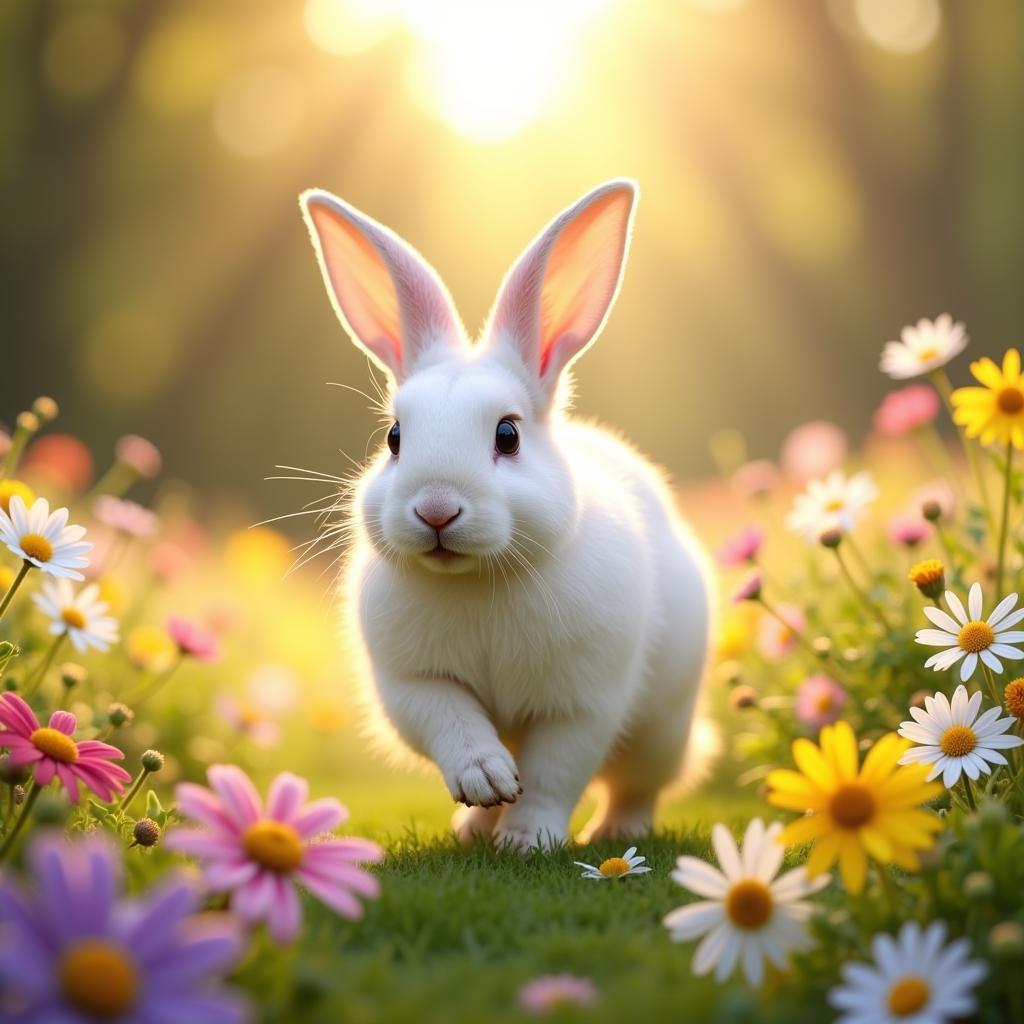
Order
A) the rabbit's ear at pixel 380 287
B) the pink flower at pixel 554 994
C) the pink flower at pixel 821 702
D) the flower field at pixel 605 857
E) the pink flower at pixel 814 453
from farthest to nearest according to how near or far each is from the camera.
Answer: the pink flower at pixel 814 453 → the pink flower at pixel 821 702 → the rabbit's ear at pixel 380 287 → the pink flower at pixel 554 994 → the flower field at pixel 605 857

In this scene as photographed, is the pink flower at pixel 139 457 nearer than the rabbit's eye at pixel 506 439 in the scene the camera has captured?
No

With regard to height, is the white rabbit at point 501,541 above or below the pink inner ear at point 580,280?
below

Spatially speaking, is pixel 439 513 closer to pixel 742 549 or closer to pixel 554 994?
pixel 554 994

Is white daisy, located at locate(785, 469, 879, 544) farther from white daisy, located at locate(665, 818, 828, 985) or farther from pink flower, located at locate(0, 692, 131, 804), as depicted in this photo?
pink flower, located at locate(0, 692, 131, 804)

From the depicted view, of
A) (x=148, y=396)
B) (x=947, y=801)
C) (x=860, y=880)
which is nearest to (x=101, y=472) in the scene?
(x=148, y=396)

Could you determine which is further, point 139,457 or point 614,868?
point 139,457

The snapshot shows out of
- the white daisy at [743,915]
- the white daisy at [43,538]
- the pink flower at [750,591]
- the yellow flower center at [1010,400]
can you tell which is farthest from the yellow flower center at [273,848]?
the yellow flower center at [1010,400]

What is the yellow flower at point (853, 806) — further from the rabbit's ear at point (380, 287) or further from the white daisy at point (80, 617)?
the rabbit's ear at point (380, 287)

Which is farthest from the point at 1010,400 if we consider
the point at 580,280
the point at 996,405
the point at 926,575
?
the point at 580,280
